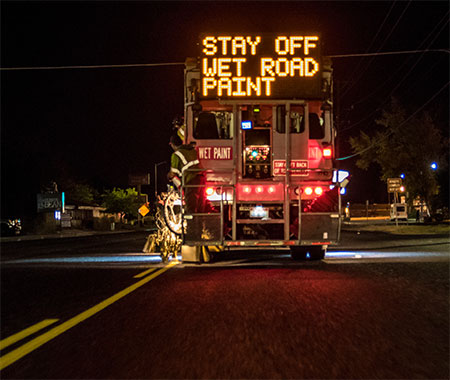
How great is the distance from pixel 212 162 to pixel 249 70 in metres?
2.01

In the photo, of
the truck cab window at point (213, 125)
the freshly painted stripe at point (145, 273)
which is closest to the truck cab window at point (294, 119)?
the truck cab window at point (213, 125)

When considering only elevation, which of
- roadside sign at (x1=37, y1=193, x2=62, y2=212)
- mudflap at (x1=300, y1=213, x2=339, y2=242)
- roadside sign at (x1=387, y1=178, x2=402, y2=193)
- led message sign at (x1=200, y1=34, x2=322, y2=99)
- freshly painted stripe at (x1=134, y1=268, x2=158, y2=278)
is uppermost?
led message sign at (x1=200, y1=34, x2=322, y2=99)

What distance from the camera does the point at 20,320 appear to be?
6551 mm

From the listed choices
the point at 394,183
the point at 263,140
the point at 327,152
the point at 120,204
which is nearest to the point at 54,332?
the point at 263,140

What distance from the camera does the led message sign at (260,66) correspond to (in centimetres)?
1098

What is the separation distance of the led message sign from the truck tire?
3.69 metres

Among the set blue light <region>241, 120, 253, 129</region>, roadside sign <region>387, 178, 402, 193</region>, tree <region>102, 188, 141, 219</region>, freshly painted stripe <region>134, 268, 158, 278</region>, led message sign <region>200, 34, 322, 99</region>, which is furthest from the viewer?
tree <region>102, 188, 141, 219</region>

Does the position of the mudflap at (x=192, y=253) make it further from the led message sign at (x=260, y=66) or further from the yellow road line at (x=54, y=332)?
the yellow road line at (x=54, y=332)

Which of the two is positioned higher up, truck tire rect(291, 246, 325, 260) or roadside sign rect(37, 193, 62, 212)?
roadside sign rect(37, 193, 62, 212)

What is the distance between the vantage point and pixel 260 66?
1103 cm

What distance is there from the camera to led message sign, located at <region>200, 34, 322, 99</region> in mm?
10977

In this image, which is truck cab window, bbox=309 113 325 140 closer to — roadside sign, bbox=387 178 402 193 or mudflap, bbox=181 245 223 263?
mudflap, bbox=181 245 223 263

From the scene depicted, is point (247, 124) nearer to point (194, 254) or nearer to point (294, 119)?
point (294, 119)

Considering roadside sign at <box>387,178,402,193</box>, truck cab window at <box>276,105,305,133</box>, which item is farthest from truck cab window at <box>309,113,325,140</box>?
roadside sign at <box>387,178,402,193</box>
